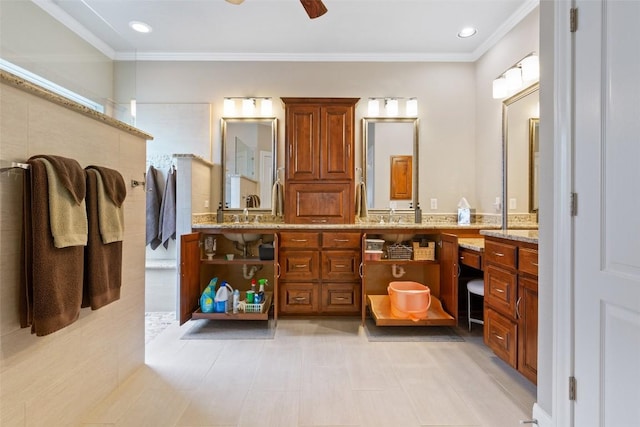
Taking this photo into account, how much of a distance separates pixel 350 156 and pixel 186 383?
2.42 metres

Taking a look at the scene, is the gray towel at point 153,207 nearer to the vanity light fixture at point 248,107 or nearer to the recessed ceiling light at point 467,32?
the vanity light fixture at point 248,107

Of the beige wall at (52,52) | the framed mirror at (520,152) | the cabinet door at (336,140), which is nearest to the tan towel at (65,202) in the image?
the beige wall at (52,52)

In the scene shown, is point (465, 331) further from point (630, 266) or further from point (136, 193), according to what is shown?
point (136, 193)

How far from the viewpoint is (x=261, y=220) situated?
3381 mm

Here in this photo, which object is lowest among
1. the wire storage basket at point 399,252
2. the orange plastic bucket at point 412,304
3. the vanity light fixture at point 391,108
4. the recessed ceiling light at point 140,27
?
the orange plastic bucket at point 412,304

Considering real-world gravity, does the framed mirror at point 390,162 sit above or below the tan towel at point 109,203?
above

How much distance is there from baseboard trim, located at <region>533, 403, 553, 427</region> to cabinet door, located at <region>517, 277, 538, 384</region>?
273mm

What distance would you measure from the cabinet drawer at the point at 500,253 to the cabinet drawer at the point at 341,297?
1.20 meters

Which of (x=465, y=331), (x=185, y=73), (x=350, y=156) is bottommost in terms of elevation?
(x=465, y=331)

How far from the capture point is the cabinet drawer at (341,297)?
9.34 feet

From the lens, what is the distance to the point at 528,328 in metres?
1.73

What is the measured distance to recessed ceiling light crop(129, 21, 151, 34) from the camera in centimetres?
287

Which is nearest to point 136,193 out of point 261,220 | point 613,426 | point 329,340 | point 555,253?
point 261,220

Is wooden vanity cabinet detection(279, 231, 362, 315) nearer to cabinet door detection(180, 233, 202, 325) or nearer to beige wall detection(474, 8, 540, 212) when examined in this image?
cabinet door detection(180, 233, 202, 325)
